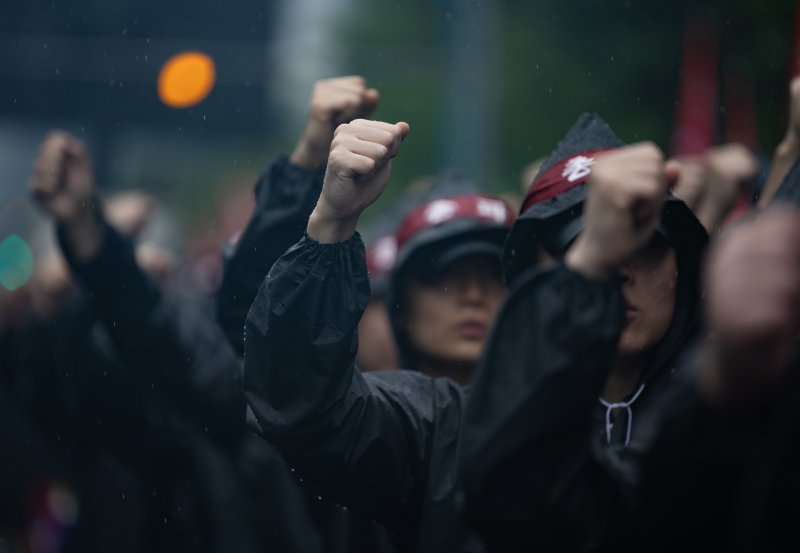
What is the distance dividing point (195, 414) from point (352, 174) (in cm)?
230

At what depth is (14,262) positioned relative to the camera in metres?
11.4

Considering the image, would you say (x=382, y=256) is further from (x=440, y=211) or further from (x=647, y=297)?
(x=647, y=297)

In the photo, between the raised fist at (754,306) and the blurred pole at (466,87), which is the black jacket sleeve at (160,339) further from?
the blurred pole at (466,87)

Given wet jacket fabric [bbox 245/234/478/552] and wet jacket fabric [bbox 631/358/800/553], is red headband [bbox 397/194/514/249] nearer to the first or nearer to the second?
wet jacket fabric [bbox 245/234/478/552]

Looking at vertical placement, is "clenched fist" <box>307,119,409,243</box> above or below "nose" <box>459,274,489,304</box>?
above

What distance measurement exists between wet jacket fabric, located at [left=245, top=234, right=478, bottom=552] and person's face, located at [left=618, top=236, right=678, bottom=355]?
413mm

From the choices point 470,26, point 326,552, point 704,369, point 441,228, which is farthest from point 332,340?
point 470,26

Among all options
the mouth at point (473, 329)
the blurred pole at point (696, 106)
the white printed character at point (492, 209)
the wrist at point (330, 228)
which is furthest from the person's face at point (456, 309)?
the blurred pole at point (696, 106)

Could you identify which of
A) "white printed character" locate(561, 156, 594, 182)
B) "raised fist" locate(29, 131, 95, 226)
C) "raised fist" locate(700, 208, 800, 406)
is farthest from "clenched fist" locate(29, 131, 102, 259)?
"raised fist" locate(700, 208, 800, 406)

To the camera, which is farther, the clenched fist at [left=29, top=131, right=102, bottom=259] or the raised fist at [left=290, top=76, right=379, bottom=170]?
the clenched fist at [left=29, top=131, right=102, bottom=259]

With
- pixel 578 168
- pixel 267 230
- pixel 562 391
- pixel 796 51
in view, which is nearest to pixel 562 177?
pixel 578 168

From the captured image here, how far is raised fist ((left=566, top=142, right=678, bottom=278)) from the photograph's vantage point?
2.20 m

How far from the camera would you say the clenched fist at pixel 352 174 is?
269 centimetres

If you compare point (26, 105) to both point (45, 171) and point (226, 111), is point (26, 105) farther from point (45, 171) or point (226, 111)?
point (45, 171)
